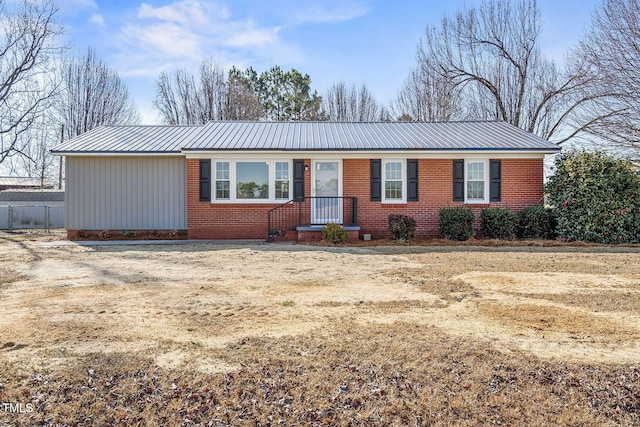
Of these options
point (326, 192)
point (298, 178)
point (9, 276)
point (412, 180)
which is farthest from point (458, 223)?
point (9, 276)

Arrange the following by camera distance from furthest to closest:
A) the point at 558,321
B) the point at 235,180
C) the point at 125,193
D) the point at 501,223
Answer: the point at 125,193 → the point at 235,180 → the point at 501,223 → the point at 558,321

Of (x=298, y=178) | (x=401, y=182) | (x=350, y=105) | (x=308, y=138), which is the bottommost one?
(x=401, y=182)

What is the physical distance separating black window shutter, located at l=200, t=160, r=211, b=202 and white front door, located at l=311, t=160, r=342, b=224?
10.9 feet

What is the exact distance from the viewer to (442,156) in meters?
13.4

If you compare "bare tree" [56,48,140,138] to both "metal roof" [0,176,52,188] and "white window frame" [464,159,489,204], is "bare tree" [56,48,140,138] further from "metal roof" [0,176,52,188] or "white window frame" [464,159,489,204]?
"white window frame" [464,159,489,204]

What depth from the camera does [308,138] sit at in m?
14.4

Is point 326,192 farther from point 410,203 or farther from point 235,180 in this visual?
point 235,180

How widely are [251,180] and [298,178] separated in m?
1.53

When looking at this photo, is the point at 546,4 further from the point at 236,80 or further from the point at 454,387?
the point at 454,387

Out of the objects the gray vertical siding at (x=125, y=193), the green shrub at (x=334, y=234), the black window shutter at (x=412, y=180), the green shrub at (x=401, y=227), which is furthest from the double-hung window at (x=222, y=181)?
the black window shutter at (x=412, y=180)

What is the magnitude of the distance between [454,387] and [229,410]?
62.1 inches

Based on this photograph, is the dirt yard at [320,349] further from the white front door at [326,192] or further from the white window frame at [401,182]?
the white window frame at [401,182]

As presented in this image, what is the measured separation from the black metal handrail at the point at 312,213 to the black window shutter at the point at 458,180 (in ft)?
11.0

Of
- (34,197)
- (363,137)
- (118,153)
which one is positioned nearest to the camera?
(118,153)
